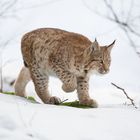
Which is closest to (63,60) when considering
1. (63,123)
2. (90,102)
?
(90,102)

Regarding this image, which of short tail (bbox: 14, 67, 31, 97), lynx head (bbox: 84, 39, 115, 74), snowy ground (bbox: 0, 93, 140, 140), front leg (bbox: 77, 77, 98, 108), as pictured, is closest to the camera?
snowy ground (bbox: 0, 93, 140, 140)

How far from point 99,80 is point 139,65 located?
1645 millimetres

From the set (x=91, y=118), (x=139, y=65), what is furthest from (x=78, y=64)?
(x=139, y=65)

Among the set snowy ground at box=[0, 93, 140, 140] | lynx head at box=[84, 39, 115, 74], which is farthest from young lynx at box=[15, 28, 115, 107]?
snowy ground at box=[0, 93, 140, 140]

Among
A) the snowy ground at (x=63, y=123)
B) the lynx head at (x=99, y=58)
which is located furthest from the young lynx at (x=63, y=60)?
the snowy ground at (x=63, y=123)

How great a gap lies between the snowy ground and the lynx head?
4.86 feet

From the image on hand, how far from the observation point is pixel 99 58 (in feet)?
30.8

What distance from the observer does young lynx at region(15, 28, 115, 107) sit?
9.42 m

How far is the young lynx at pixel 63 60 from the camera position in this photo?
942cm

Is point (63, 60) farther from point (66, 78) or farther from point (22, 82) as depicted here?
point (22, 82)

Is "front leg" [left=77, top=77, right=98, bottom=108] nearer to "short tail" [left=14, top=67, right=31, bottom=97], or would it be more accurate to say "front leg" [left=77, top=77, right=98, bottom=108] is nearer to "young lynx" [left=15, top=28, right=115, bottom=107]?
"young lynx" [left=15, top=28, right=115, bottom=107]

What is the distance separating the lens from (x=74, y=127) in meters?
7.10

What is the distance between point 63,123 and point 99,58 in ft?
7.74

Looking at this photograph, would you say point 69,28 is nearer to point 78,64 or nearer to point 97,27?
point 97,27
